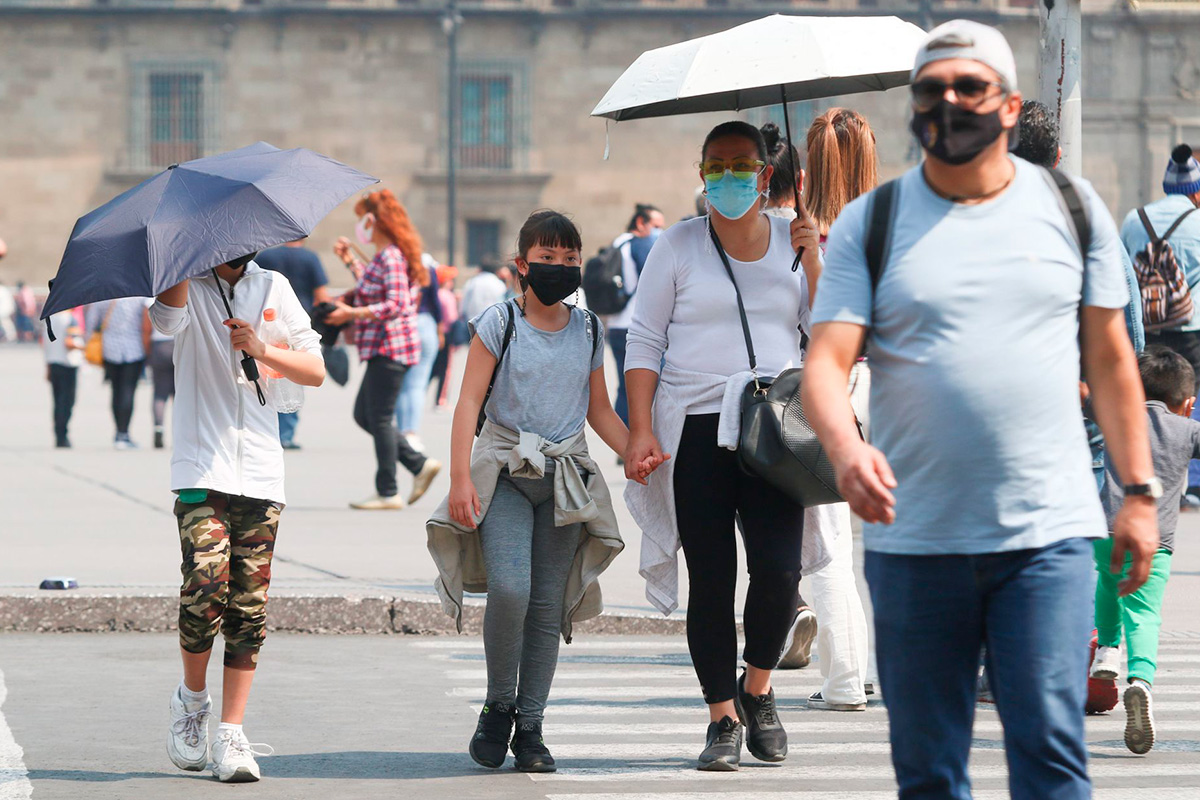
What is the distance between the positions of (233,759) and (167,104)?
4904 centimetres

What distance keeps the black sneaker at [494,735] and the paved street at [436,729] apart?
52mm

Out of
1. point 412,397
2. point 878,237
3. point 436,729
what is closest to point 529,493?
point 436,729

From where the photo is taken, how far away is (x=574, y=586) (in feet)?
18.7

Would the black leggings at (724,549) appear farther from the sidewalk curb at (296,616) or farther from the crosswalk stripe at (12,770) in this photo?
the sidewalk curb at (296,616)

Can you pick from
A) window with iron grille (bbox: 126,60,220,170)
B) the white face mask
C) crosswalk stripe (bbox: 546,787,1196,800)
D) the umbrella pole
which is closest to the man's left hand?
crosswalk stripe (bbox: 546,787,1196,800)

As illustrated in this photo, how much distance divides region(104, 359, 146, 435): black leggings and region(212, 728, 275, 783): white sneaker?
1211 centimetres

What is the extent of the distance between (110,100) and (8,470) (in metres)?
39.2

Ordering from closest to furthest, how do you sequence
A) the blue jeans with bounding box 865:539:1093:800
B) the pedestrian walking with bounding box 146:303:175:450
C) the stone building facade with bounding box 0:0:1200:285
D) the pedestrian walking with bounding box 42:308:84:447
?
the blue jeans with bounding box 865:539:1093:800 < the pedestrian walking with bounding box 146:303:175:450 < the pedestrian walking with bounding box 42:308:84:447 < the stone building facade with bounding box 0:0:1200:285

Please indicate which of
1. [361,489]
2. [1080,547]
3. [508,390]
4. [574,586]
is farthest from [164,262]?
[361,489]

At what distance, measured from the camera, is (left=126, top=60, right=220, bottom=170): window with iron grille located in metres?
52.3

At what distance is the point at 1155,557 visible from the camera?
5949 mm

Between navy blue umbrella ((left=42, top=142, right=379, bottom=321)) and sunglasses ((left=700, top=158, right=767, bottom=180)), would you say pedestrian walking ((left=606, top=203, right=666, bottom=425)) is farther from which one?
navy blue umbrella ((left=42, top=142, right=379, bottom=321))

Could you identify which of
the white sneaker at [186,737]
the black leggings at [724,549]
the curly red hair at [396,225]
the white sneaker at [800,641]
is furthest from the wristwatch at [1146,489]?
the curly red hair at [396,225]

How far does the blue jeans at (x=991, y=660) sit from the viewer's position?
346cm
